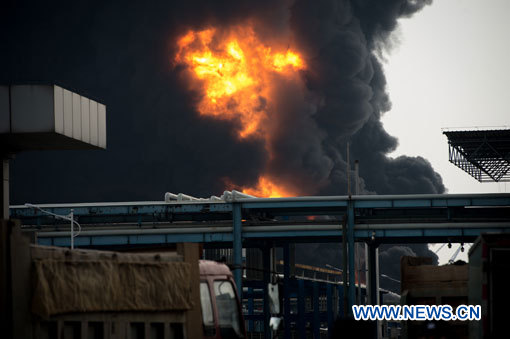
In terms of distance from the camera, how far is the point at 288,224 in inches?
2670

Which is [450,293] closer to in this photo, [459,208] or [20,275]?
[20,275]

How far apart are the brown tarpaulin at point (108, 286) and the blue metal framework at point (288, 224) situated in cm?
5115

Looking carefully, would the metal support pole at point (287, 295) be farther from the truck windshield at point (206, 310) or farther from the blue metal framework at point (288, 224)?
the truck windshield at point (206, 310)

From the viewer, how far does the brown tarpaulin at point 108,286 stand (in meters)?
11.5

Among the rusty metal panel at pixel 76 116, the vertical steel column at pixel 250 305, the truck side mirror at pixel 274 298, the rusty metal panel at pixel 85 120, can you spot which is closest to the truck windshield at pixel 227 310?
the truck side mirror at pixel 274 298

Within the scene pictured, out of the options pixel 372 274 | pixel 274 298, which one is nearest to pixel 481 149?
pixel 372 274

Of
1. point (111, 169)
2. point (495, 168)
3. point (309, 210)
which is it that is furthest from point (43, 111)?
point (111, 169)

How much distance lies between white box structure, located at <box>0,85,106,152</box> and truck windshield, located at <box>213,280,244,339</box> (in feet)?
62.6

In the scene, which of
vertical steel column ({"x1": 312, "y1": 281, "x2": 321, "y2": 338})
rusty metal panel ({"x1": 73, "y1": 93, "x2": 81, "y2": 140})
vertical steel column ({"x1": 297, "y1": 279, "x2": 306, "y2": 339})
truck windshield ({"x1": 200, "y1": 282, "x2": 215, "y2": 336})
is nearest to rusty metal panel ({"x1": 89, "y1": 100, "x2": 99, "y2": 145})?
rusty metal panel ({"x1": 73, "y1": 93, "x2": 81, "y2": 140})

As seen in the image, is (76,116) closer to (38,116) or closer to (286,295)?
(38,116)

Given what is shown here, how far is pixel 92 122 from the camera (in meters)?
36.8

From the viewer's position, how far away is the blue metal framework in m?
66.4

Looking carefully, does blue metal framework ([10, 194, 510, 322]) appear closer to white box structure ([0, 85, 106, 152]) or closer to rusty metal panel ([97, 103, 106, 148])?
rusty metal panel ([97, 103, 106, 148])

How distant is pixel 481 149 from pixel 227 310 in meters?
68.7
